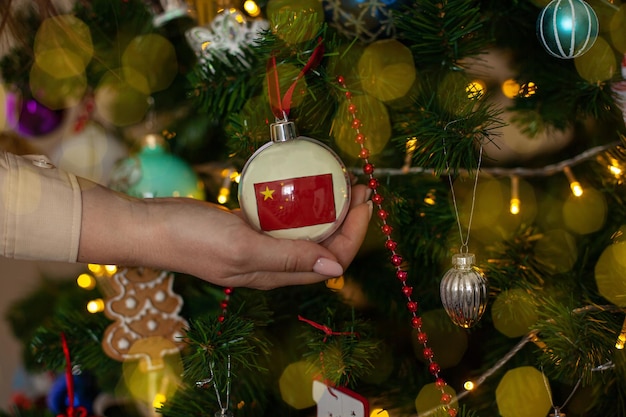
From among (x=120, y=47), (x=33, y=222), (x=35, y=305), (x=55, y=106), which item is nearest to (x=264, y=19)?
(x=120, y=47)

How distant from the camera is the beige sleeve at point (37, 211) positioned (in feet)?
2.03

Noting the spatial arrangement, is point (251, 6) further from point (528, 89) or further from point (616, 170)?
point (616, 170)

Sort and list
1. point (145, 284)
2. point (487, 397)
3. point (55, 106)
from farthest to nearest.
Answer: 1. point (55, 106)
2. point (145, 284)
3. point (487, 397)

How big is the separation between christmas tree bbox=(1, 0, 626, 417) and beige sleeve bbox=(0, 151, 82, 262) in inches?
6.3

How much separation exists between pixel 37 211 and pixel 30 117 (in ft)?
1.96

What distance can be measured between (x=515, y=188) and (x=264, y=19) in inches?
16.6

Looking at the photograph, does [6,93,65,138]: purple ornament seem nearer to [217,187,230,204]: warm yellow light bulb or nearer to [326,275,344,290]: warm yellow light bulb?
[217,187,230,204]: warm yellow light bulb

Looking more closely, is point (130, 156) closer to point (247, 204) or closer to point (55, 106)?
point (55, 106)

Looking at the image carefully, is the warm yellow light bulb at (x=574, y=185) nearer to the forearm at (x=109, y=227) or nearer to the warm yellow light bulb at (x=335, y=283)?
the warm yellow light bulb at (x=335, y=283)

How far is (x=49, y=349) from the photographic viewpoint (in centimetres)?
94

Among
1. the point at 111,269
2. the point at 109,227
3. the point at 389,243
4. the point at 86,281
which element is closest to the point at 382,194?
the point at 389,243

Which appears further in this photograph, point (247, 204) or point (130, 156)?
point (130, 156)

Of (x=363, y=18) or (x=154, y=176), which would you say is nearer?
(x=363, y=18)

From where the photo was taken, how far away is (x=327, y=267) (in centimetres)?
65
